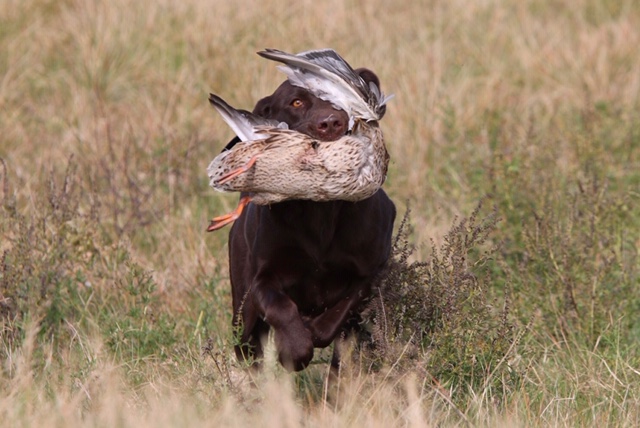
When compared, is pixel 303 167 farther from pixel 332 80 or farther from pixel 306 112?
pixel 306 112

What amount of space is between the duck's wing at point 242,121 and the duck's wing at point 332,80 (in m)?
0.20

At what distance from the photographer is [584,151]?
7094mm

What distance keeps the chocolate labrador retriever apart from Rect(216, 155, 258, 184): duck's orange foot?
315 mm

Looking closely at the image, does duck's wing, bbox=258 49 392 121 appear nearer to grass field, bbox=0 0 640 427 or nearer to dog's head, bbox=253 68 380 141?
dog's head, bbox=253 68 380 141

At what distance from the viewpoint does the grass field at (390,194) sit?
14.8 feet

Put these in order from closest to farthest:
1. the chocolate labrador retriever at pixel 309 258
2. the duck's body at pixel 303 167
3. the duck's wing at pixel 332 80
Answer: the duck's body at pixel 303 167 < the duck's wing at pixel 332 80 < the chocolate labrador retriever at pixel 309 258

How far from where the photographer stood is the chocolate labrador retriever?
14.8ft

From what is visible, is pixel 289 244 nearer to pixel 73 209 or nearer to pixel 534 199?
pixel 73 209

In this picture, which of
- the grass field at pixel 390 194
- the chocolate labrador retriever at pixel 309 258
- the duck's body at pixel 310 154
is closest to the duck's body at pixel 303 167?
the duck's body at pixel 310 154

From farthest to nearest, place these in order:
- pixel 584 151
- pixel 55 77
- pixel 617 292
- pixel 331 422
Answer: pixel 55 77 → pixel 584 151 → pixel 617 292 → pixel 331 422

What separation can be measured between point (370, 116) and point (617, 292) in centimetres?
196

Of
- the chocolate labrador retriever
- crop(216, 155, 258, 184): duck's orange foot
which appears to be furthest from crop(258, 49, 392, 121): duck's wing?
crop(216, 155, 258, 184): duck's orange foot

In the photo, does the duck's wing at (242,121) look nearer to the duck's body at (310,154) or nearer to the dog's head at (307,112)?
the duck's body at (310,154)

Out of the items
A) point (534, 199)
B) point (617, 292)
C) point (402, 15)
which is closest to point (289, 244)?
point (617, 292)
